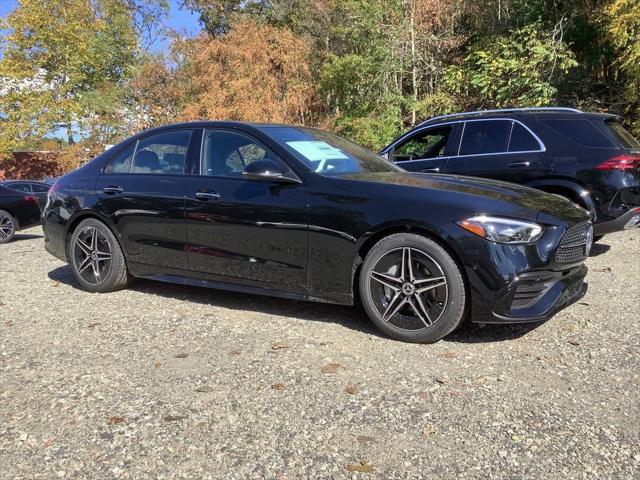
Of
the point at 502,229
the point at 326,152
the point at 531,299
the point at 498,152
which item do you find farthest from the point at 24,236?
the point at 531,299

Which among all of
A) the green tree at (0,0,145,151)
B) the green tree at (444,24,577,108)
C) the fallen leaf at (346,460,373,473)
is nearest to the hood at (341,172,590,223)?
the fallen leaf at (346,460,373,473)

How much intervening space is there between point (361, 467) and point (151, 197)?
337 centimetres

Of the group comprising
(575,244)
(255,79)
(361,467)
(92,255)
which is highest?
(255,79)

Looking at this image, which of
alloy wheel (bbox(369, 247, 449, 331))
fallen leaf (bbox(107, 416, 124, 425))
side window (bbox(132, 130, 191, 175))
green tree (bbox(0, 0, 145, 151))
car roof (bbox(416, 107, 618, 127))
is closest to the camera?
fallen leaf (bbox(107, 416, 124, 425))

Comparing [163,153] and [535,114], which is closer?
[163,153]

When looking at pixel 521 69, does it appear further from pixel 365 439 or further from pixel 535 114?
pixel 365 439

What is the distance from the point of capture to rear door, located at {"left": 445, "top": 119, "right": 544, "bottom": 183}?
21.4 ft

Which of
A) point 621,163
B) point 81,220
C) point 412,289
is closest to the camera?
point 412,289

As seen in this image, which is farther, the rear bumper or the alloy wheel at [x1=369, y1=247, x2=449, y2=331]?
the rear bumper

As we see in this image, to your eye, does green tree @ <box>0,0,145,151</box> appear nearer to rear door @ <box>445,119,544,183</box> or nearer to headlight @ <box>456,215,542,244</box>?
rear door @ <box>445,119,544,183</box>

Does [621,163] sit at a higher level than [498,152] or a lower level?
lower

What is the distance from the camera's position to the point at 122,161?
216 inches

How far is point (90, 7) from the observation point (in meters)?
32.6

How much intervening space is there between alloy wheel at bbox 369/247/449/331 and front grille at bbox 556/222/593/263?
0.86m
